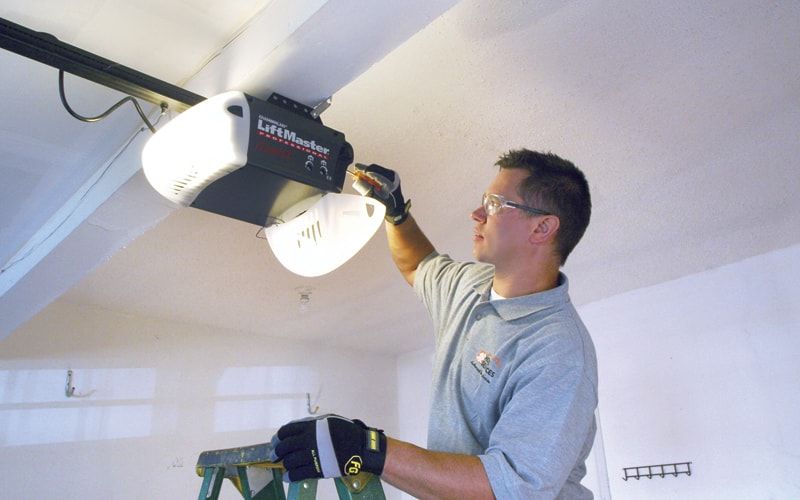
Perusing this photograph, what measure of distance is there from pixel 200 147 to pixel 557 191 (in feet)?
2.62

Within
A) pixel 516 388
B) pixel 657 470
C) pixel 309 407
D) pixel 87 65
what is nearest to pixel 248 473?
pixel 516 388

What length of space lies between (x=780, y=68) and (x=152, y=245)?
2.25m

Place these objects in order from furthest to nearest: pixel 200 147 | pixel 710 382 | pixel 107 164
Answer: pixel 710 382 < pixel 107 164 < pixel 200 147

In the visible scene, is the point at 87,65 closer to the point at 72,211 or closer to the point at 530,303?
the point at 72,211

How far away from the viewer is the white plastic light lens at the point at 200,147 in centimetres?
122

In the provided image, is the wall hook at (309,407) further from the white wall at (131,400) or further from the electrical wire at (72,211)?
the electrical wire at (72,211)

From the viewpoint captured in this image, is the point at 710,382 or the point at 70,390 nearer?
the point at 710,382

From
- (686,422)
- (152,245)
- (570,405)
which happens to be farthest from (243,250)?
(686,422)

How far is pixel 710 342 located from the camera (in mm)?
3029

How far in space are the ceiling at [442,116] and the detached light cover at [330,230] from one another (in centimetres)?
27

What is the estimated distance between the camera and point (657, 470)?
3025 mm

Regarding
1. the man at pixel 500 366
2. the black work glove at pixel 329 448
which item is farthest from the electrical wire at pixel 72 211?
the black work glove at pixel 329 448

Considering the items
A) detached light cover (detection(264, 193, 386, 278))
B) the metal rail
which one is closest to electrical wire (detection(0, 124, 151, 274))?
the metal rail

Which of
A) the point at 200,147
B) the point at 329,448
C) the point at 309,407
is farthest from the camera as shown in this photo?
the point at 309,407
